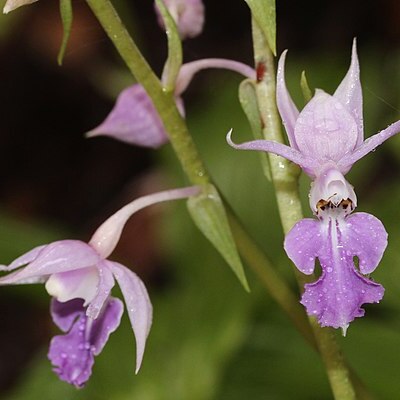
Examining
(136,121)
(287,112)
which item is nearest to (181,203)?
(136,121)

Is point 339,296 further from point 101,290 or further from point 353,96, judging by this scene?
point 101,290

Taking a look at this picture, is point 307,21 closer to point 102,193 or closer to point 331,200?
point 102,193

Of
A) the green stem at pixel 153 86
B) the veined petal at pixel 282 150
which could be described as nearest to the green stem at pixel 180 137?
the green stem at pixel 153 86

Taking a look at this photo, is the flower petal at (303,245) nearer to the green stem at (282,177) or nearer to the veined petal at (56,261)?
the green stem at (282,177)

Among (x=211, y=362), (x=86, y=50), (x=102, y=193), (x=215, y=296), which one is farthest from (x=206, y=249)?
(x=86, y=50)

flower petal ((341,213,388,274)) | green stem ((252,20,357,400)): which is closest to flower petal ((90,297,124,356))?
green stem ((252,20,357,400))

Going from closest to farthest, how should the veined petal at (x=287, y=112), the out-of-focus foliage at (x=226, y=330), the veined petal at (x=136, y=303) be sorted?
1. the veined petal at (x=287, y=112)
2. the veined petal at (x=136, y=303)
3. the out-of-focus foliage at (x=226, y=330)
